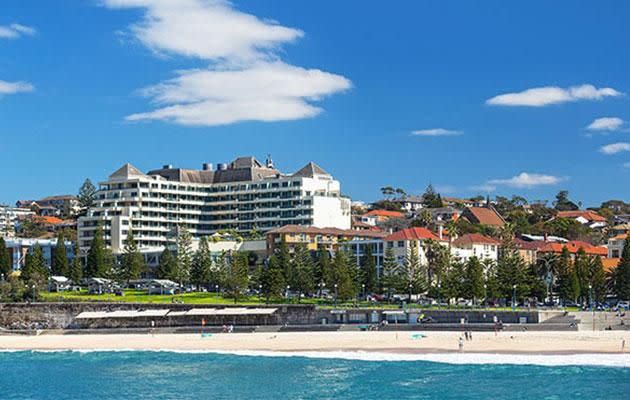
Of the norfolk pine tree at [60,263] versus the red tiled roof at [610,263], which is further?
the norfolk pine tree at [60,263]

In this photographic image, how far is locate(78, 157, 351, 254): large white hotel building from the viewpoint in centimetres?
14712

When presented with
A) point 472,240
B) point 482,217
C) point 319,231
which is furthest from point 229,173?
point 472,240

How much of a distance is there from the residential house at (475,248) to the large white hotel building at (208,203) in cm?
3127

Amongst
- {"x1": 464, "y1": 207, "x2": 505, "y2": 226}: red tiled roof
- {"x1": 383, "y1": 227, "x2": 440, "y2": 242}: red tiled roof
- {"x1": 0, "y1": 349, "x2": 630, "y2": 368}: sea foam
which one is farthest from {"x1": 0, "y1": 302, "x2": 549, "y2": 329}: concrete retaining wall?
{"x1": 464, "y1": 207, "x2": 505, "y2": 226}: red tiled roof

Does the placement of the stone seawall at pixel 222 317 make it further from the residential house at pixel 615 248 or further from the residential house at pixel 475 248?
the residential house at pixel 615 248

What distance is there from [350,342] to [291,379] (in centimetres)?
1621

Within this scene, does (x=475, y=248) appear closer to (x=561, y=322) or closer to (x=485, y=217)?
(x=561, y=322)

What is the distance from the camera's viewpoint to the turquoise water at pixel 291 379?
55.7 metres

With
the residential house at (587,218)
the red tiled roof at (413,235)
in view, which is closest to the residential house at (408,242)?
the red tiled roof at (413,235)

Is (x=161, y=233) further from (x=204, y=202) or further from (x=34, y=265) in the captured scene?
(x=34, y=265)

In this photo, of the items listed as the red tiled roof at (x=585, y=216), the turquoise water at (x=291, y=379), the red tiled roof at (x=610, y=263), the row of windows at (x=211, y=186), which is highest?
the row of windows at (x=211, y=186)

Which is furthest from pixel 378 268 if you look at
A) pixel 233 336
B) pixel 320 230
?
pixel 233 336

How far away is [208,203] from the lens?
159250mm

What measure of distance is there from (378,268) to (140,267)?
28.7 meters
